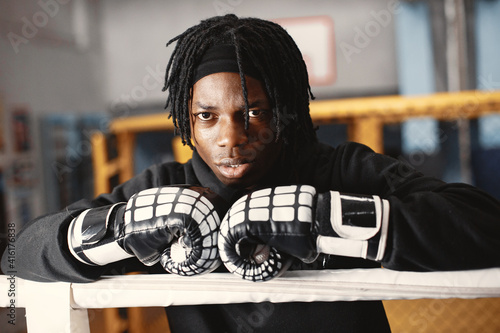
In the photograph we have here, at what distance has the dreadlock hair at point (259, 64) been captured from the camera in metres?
0.64

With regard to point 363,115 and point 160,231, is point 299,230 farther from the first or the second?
point 363,115

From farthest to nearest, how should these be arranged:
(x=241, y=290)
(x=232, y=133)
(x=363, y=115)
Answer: (x=363, y=115) → (x=232, y=133) → (x=241, y=290)

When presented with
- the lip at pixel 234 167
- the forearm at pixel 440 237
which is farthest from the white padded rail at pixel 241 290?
the lip at pixel 234 167

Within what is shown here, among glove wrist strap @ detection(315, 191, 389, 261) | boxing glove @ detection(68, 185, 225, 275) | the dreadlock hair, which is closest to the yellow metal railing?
the dreadlock hair

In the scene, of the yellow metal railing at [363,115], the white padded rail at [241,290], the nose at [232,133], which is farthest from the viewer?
the yellow metal railing at [363,115]

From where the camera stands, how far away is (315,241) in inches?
20.4

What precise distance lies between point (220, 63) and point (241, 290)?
1.07 feet

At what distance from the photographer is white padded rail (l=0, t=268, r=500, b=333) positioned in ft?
1.60

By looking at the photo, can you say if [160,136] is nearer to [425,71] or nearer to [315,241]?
[425,71]

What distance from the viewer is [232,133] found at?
24.3 inches

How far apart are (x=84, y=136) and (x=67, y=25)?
28.6 inches

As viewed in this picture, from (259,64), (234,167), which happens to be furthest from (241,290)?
(259,64)

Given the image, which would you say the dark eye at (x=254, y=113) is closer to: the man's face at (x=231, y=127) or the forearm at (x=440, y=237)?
the man's face at (x=231, y=127)

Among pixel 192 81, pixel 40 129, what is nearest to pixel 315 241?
pixel 192 81
